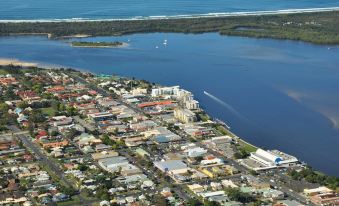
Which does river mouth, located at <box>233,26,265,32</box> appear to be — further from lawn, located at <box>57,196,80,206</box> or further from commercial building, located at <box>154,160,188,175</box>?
lawn, located at <box>57,196,80,206</box>

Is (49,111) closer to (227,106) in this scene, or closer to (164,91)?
(164,91)

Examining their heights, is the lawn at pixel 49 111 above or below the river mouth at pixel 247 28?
below

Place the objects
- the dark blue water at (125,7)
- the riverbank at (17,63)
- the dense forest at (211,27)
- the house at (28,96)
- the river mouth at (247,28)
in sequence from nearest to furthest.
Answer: the house at (28,96)
the riverbank at (17,63)
the dense forest at (211,27)
the river mouth at (247,28)
the dark blue water at (125,7)

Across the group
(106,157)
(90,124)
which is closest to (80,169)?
(106,157)

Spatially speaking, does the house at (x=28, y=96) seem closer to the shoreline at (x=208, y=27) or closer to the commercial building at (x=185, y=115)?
the commercial building at (x=185, y=115)

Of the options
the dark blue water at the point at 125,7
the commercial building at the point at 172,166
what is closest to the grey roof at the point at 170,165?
the commercial building at the point at 172,166

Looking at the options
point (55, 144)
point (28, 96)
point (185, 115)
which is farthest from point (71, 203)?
point (28, 96)

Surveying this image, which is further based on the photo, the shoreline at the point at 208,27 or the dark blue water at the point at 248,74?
the shoreline at the point at 208,27
